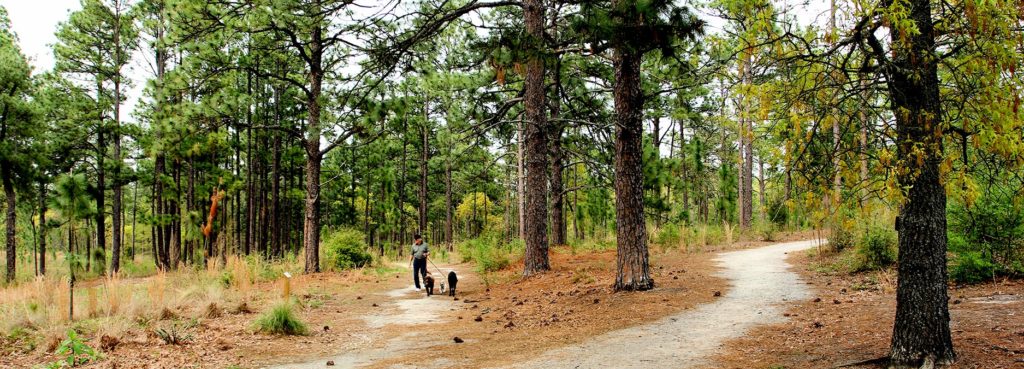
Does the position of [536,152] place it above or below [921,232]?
above

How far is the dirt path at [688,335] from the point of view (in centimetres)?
568

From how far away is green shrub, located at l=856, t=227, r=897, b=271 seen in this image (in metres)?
10.2

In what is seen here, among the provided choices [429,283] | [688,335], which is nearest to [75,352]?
[688,335]

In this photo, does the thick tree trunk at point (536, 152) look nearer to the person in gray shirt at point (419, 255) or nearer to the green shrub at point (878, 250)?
the person in gray shirt at point (419, 255)

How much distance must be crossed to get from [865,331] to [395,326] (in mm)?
6241

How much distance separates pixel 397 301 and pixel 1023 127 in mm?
10202

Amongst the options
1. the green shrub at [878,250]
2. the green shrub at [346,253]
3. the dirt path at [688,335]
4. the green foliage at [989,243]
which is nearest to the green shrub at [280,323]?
the dirt path at [688,335]

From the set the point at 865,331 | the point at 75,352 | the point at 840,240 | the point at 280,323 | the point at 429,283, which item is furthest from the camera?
the point at 840,240

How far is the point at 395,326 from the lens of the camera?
8.72 meters

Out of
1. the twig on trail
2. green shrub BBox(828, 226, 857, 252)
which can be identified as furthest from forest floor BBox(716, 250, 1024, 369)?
green shrub BBox(828, 226, 857, 252)

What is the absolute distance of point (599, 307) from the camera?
856 centimetres

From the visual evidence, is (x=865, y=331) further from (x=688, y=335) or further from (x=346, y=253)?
(x=346, y=253)

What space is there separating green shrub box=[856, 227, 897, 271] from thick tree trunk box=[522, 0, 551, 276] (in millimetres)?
6153

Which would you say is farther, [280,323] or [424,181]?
[424,181]
